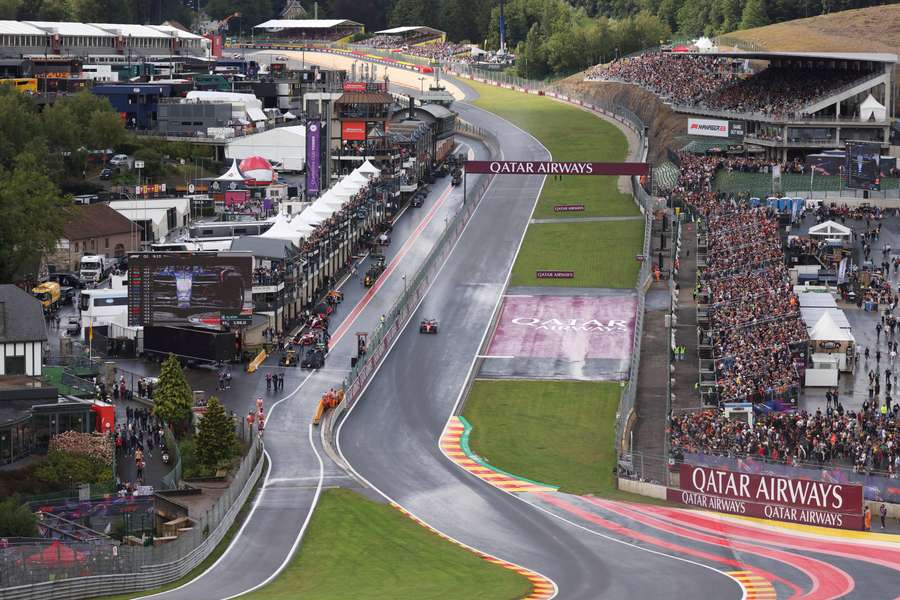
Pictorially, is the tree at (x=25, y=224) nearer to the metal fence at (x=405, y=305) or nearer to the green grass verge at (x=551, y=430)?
the metal fence at (x=405, y=305)

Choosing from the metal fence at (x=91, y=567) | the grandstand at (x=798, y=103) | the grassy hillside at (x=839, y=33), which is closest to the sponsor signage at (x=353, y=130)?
the grandstand at (x=798, y=103)

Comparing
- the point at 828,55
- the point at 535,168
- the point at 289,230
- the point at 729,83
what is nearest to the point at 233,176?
the point at 535,168

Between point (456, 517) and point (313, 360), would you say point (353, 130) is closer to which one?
point (313, 360)

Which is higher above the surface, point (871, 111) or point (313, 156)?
point (871, 111)

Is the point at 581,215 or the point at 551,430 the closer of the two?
the point at 551,430

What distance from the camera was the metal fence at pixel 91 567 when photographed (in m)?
55.0

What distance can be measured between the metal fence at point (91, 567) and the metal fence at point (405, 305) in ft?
71.4

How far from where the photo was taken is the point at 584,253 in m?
123

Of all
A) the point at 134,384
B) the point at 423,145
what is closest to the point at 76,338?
the point at 134,384

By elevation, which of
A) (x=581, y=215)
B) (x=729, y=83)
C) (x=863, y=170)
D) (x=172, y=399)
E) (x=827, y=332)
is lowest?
(x=172, y=399)

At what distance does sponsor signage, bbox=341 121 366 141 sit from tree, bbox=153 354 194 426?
81374 millimetres

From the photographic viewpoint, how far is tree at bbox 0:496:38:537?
2368 inches

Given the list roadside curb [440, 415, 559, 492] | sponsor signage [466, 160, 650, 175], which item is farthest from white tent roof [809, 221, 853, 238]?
sponsor signage [466, 160, 650, 175]

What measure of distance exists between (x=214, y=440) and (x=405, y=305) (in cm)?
3400
